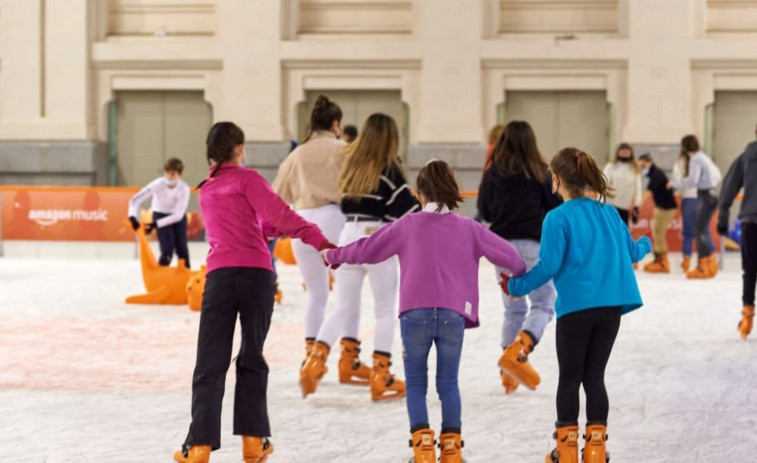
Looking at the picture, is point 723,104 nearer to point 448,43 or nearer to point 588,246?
point 448,43


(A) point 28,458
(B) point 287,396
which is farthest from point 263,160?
(A) point 28,458

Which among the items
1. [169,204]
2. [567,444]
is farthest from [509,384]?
[169,204]

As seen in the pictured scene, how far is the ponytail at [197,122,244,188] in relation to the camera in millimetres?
5105

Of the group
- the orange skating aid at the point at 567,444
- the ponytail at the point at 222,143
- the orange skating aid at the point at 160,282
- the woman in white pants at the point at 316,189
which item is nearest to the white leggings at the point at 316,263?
the woman in white pants at the point at 316,189

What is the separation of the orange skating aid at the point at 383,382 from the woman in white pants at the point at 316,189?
0.46 meters

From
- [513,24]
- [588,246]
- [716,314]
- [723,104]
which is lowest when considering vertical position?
[716,314]

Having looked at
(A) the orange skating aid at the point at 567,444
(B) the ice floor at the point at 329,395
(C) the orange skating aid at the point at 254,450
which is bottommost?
(B) the ice floor at the point at 329,395

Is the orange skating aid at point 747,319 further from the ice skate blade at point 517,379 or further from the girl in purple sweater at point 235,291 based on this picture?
the girl in purple sweater at point 235,291

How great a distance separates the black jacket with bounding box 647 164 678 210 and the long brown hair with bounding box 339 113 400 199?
9.46 metres

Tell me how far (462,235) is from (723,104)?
1834 cm

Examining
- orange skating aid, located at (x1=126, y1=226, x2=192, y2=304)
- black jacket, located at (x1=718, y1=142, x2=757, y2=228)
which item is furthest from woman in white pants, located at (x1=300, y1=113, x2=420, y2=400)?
orange skating aid, located at (x1=126, y1=226, x2=192, y2=304)

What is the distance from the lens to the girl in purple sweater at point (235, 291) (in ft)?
16.3

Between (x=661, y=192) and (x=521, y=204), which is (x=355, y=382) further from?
(x=661, y=192)

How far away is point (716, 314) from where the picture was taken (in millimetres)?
10961
